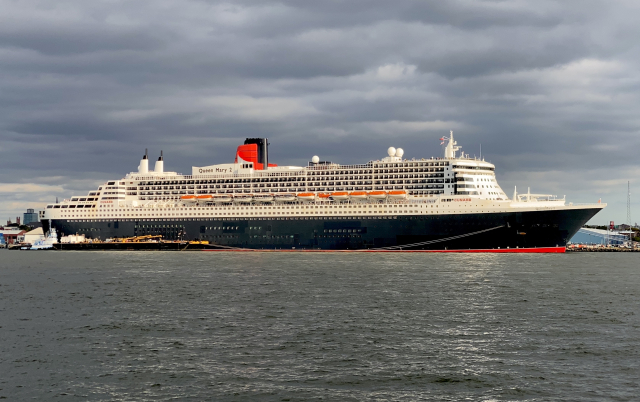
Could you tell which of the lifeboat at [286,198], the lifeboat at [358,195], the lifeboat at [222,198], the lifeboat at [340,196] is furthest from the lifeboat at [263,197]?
the lifeboat at [358,195]

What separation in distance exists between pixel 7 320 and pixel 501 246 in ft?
206

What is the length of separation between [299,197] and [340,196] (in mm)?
6482

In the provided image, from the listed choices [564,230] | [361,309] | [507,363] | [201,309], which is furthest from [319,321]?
[564,230]

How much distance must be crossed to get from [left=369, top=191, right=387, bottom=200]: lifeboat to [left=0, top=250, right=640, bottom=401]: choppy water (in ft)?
126

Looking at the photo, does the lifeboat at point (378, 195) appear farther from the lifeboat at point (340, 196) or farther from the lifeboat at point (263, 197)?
the lifeboat at point (263, 197)

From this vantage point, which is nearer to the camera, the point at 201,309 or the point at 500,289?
the point at 201,309

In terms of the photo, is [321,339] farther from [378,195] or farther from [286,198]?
[286,198]

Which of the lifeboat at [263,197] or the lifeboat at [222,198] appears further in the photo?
the lifeboat at [222,198]

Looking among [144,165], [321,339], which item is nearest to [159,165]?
[144,165]

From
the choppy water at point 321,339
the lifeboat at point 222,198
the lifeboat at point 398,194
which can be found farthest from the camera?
the lifeboat at point 222,198

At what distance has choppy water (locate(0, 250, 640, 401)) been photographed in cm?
2062

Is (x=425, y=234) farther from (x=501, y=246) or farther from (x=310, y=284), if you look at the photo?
(x=310, y=284)

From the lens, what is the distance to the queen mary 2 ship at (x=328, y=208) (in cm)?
8119

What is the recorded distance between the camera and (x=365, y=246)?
85.6 meters
